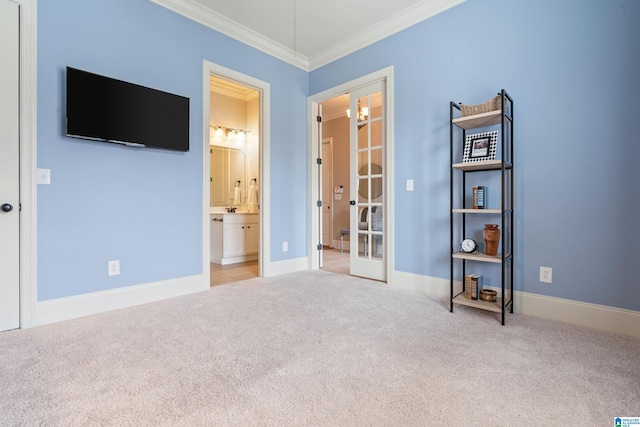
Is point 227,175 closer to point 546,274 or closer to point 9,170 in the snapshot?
point 9,170

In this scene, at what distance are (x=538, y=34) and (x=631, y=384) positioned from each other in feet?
7.94

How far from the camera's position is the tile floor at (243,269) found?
384cm

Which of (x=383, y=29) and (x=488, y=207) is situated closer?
(x=488, y=207)

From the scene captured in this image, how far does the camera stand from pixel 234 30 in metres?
3.49

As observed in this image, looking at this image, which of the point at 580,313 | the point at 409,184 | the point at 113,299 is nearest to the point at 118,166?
the point at 113,299

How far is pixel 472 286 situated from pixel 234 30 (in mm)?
3508

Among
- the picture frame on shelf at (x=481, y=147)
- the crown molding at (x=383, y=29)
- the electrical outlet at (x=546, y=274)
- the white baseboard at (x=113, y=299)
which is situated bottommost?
the white baseboard at (x=113, y=299)

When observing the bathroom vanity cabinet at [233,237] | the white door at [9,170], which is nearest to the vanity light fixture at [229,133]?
the bathroom vanity cabinet at [233,237]

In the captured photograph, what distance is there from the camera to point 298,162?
167 inches

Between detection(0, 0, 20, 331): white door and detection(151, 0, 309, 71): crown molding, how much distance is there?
1168 millimetres

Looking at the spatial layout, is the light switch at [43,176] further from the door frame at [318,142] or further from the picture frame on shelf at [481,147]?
the picture frame on shelf at [481,147]

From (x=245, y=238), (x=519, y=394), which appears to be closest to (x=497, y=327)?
(x=519, y=394)

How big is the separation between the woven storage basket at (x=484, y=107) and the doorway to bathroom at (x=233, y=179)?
2.72 meters

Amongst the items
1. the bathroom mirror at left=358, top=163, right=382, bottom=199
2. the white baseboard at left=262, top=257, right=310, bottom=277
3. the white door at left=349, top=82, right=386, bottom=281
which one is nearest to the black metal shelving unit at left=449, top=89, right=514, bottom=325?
the white door at left=349, top=82, right=386, bottom=281
